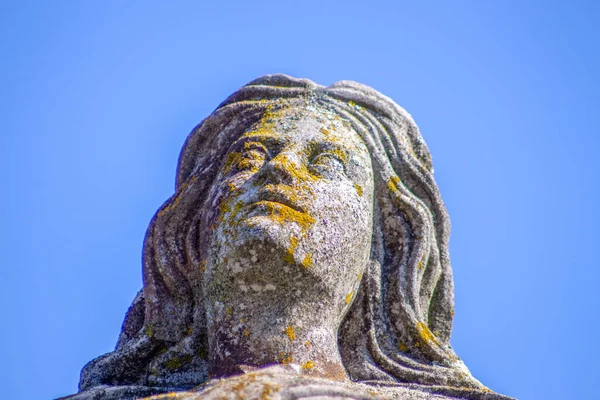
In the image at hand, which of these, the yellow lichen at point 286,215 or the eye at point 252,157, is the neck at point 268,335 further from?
the eye at point 252,157

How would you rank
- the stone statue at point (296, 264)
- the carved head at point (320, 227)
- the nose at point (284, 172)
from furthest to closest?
the nose at point (284, 172), the carved head at point (320, 227), the stone statue at point (296, 264)

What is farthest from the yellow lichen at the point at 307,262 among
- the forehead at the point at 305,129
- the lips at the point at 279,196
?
the forehead at the point at 305,129

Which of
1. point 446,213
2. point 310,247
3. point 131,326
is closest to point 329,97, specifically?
point 446,213

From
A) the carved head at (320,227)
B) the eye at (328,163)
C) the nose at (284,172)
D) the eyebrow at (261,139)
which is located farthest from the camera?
the eyebrow at (261,139)

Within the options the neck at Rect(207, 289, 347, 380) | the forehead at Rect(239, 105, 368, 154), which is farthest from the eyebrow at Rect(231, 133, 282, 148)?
the neck at Rect(207, 289, 347, 380)

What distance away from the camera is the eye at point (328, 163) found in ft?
17.2

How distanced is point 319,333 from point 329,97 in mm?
2214

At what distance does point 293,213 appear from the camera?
4766 millimetres

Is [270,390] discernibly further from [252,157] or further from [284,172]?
[252,157]

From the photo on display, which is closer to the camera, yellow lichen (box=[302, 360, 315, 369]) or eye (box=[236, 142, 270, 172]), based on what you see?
yellow lichen (box=[302, 360, 315, 369])

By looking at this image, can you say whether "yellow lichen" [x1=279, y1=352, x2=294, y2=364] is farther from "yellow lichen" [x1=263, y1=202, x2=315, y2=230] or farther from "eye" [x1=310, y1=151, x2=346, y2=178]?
"eye" [x1=310, y1=151, x2=346, y2=178]

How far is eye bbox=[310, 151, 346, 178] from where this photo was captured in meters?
5.25

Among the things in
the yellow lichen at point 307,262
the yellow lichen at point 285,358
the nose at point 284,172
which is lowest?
the yellow lichen at point 285,358

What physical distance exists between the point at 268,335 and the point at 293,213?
0.76 meters
